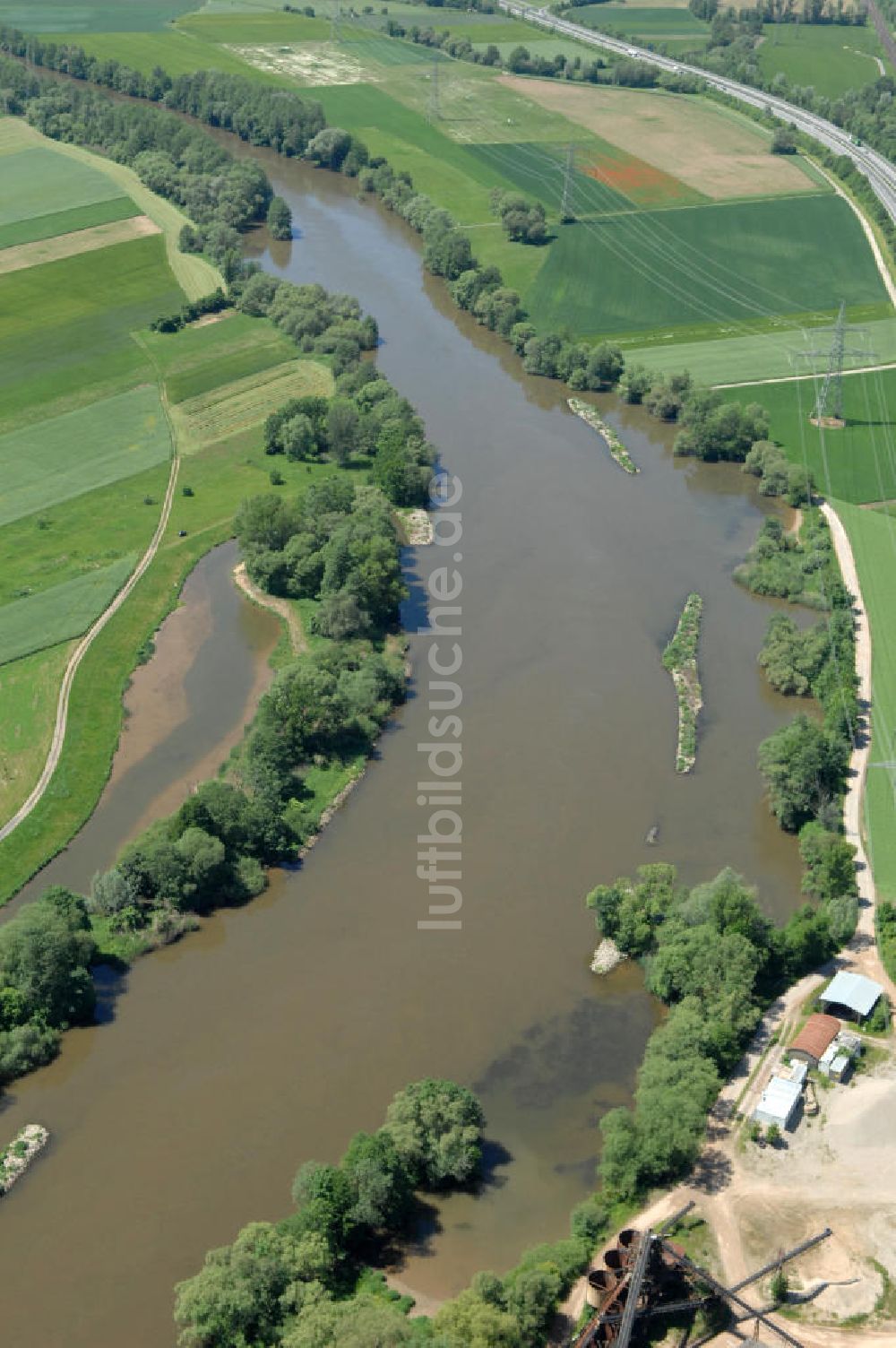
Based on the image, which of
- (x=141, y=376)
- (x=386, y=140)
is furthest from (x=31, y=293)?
(x=386, y=140)

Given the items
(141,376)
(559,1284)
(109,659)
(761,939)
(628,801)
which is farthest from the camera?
(141,376)

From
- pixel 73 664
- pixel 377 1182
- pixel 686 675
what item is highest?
pixel 686 675

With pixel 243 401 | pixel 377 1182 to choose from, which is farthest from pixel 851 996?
pixel 243 401

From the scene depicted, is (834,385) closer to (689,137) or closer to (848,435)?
(848,435)

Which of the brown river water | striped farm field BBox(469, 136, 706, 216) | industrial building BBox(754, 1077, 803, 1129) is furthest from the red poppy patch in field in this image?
industrial building BBox(754, 1077, 803, 1129)

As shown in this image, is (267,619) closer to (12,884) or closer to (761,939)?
(12,884)

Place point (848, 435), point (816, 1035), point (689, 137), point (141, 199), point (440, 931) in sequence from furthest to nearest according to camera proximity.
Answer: point (689, 137)
point (141, 199)
point (848, 435)
point (440, 931)
point (816, 1035)
